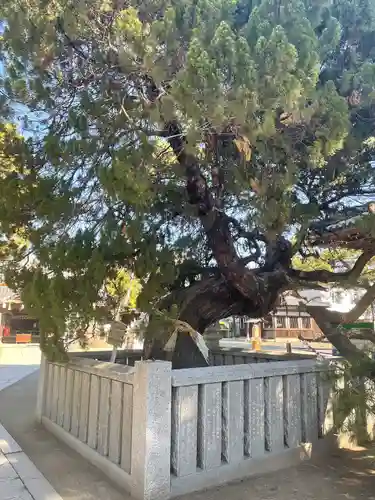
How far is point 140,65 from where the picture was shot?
3.06 m

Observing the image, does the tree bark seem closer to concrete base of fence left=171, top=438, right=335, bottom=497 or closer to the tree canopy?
the tree canopy

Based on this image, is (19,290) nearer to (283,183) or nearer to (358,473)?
(283,183)

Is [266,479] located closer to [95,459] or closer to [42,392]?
[95,459]

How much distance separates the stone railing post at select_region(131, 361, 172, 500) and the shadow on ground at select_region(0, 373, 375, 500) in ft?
0.75

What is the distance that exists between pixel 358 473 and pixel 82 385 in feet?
8.69

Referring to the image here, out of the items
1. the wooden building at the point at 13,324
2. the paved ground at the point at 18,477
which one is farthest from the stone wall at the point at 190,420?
the wooden building at the point at 13,324

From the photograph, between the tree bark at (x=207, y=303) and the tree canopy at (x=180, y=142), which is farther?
the tree bark at (x=207, y=303)

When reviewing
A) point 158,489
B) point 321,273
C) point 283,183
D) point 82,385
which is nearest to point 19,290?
point 82,385

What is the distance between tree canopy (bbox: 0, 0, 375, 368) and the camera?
271 centimetres

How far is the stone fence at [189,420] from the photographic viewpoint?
2.86 metres

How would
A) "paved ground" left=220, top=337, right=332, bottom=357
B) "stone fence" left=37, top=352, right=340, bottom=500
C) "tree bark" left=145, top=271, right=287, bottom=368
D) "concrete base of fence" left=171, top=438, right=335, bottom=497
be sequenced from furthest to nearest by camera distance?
"paved ground" left=220, top=337, right=332, bottom=357
"tree bark" left=145, top=271, right=287, bottom=368
"concrete base of fence" left=171, top=438, right=335, bottom=497
"stone fence" left=37, top=352, right=340, bottom=500

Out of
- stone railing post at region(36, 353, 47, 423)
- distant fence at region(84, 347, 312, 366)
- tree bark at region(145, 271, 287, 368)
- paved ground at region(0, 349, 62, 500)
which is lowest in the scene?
paved ground at region(0, 349, 62, 500)

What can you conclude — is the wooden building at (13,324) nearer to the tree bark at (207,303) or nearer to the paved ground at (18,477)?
the paved ground at (18,477)

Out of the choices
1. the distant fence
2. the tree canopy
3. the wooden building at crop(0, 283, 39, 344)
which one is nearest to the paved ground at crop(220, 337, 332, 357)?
the distant fence
